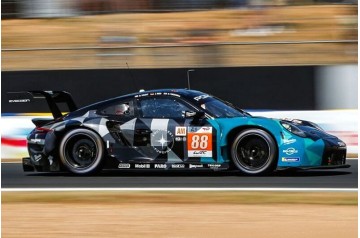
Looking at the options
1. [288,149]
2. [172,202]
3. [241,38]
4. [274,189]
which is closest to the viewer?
[172,202]

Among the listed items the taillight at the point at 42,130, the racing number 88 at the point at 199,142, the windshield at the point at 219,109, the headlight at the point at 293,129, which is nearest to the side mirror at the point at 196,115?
the windshield at the point at 219,109

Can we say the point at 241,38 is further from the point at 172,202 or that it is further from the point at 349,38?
the point at 172,202

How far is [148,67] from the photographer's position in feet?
52.1

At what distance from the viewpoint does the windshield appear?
426 inches

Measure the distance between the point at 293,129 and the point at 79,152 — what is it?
2828 mm

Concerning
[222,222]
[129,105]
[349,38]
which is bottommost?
[222,222]

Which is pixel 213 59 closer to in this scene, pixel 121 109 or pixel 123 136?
pixel 121 109

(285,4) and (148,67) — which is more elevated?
(285,4)

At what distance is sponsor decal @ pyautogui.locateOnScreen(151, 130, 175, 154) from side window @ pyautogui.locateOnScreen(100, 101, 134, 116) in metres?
0.51

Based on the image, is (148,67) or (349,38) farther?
(349,38)

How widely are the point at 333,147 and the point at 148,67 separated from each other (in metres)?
6.01

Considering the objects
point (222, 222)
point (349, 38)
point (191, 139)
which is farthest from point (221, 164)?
point (349, 38)

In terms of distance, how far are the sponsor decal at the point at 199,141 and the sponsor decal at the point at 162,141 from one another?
24 centimetres

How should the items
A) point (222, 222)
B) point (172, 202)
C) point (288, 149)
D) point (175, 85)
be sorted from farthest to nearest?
point (175, 85)
point (288, 149)
point (172, 202)
point (222, 222)
